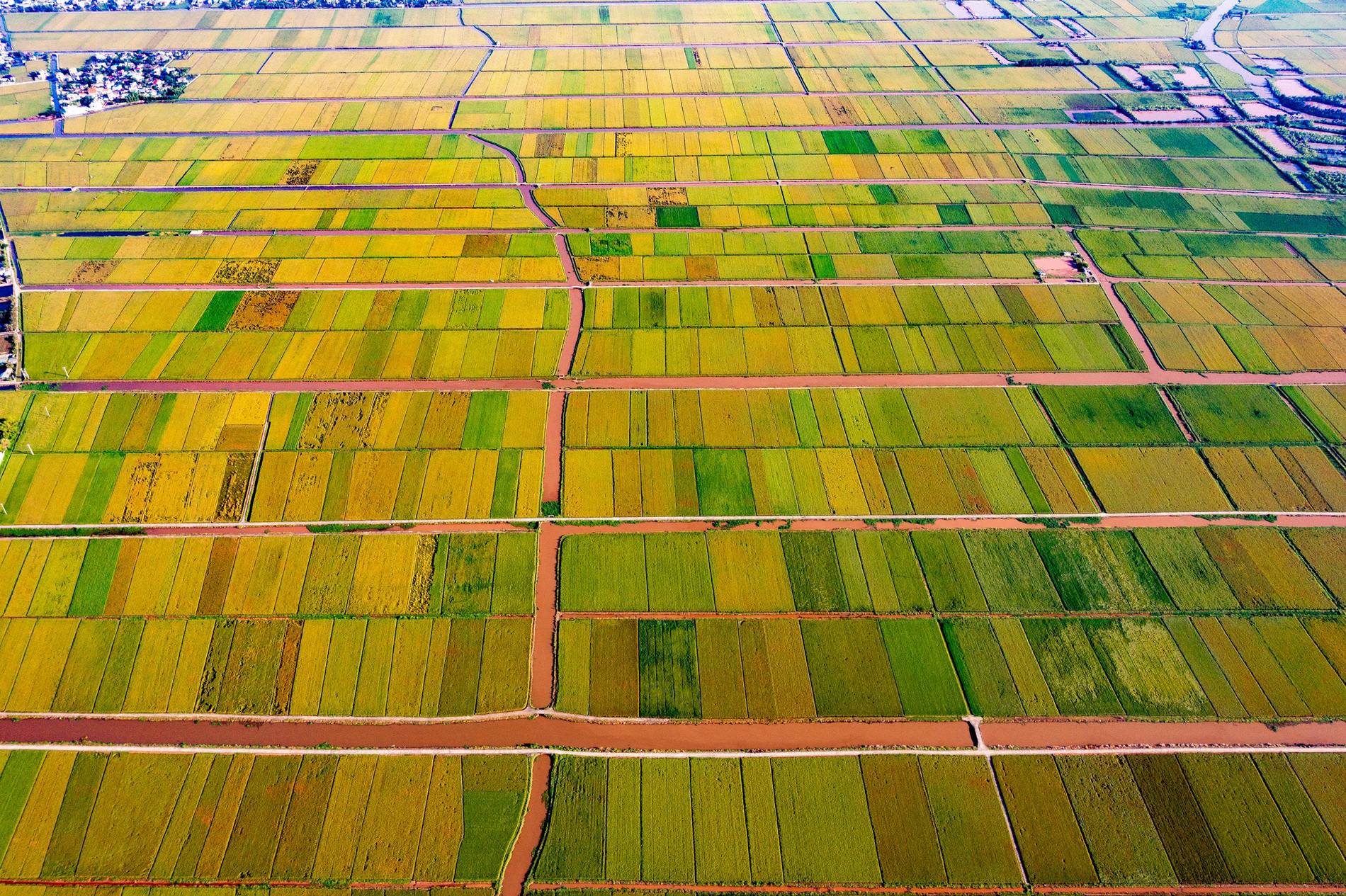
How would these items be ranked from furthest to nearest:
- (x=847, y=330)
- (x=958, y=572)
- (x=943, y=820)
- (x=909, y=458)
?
(x=847, y=330) < (x=909, y=458) < (x=958, y=572) < (x=943, y=820)

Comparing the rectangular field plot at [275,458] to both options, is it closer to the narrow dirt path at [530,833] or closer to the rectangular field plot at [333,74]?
the narrow dirt path at [530,833]

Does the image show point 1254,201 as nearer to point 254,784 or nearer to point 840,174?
point 840,174

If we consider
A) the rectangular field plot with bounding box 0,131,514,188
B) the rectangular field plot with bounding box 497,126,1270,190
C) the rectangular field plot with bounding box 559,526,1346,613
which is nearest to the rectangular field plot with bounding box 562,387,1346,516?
the rectangular field plot with bounding box 559,526,1346,613

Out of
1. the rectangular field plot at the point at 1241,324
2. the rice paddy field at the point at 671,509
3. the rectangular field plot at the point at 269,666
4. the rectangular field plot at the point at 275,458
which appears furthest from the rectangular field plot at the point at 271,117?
the rectangular field plot at the point at 1241,324

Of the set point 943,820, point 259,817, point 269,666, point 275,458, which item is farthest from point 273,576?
point 943,820

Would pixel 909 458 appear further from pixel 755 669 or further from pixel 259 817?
pixel 259 817

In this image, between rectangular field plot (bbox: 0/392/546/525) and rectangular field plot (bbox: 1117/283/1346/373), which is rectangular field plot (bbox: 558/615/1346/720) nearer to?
rectangular field plot (bbox: 0/392/546/525)
